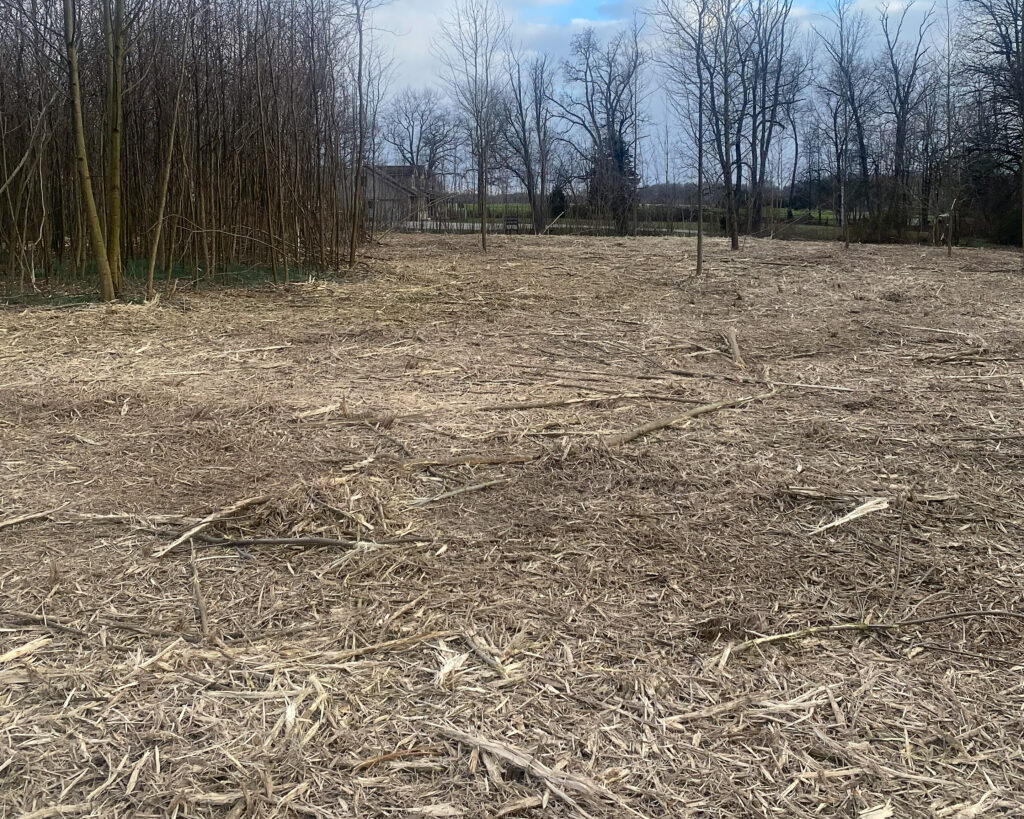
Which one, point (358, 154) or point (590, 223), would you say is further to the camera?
point (590, 223)

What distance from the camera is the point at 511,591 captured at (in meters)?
2.26

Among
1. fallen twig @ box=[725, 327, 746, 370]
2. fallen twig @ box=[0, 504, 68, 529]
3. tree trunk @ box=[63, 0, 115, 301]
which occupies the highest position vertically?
tree trunk @ box=[63, 0, 115, 301]

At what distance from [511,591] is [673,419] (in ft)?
5.73

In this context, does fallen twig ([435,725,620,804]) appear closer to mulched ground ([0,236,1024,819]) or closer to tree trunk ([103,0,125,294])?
mulched ground ([0,236,1024,819])

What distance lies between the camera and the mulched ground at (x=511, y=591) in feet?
5.14

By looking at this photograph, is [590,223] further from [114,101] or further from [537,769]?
[537,769]

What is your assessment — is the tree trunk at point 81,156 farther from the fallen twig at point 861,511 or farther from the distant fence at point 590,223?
the distant fence at point 590,223

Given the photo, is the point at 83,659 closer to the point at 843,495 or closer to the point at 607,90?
the point at 843,495

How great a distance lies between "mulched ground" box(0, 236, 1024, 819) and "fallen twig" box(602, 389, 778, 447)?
0.18ft

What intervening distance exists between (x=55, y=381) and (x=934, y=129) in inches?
898

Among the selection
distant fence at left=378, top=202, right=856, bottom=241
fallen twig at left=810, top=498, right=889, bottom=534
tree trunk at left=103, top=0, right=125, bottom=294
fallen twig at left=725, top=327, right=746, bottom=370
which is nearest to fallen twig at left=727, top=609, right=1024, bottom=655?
fallen twig at left=810, top=498, right=889, bottom=534

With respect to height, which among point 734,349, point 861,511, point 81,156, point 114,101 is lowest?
point 861,511

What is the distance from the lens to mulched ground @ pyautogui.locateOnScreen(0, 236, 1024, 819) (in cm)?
157

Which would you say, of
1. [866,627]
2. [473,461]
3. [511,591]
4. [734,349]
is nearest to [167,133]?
[734,349]
